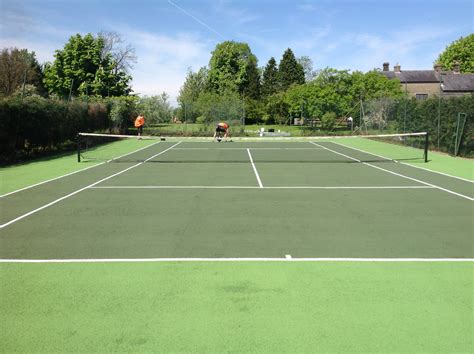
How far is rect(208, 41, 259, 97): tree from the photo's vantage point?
246 feet

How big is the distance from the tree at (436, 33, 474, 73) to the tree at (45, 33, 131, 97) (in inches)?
2169

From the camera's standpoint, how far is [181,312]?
14.1 feet

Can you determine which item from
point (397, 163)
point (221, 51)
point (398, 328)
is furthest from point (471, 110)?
point (221, 51)

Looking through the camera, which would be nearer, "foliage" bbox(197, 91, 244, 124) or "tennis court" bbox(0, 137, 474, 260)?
"tennis court" bbox(0, 137, 474, 260)

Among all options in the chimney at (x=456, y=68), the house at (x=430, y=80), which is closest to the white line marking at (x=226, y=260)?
the house at (x=430, y=80)

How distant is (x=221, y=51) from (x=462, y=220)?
73108 millimetres

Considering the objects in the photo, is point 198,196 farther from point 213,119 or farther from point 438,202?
point 213,119

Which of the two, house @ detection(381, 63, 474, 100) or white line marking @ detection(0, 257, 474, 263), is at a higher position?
house @ detection(381, 63, 474, 100)

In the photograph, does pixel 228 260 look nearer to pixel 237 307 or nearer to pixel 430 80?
pixel 237 307

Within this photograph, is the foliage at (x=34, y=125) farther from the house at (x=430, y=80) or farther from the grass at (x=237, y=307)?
the house at (x=430, y=80)

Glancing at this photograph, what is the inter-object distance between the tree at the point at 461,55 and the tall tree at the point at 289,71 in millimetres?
24946

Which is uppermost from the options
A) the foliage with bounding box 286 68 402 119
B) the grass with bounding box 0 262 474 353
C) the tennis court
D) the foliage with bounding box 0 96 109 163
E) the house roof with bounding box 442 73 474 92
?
the house roof with bounding box 442 73 474 92

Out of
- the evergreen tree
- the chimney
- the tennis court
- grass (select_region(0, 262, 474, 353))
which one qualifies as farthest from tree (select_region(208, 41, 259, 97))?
grass (select_region(0, 262, 474, 353))

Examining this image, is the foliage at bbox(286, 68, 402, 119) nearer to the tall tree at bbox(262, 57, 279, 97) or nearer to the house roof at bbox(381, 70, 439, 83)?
the house roof at bbox(381, 70, 439, 83)
